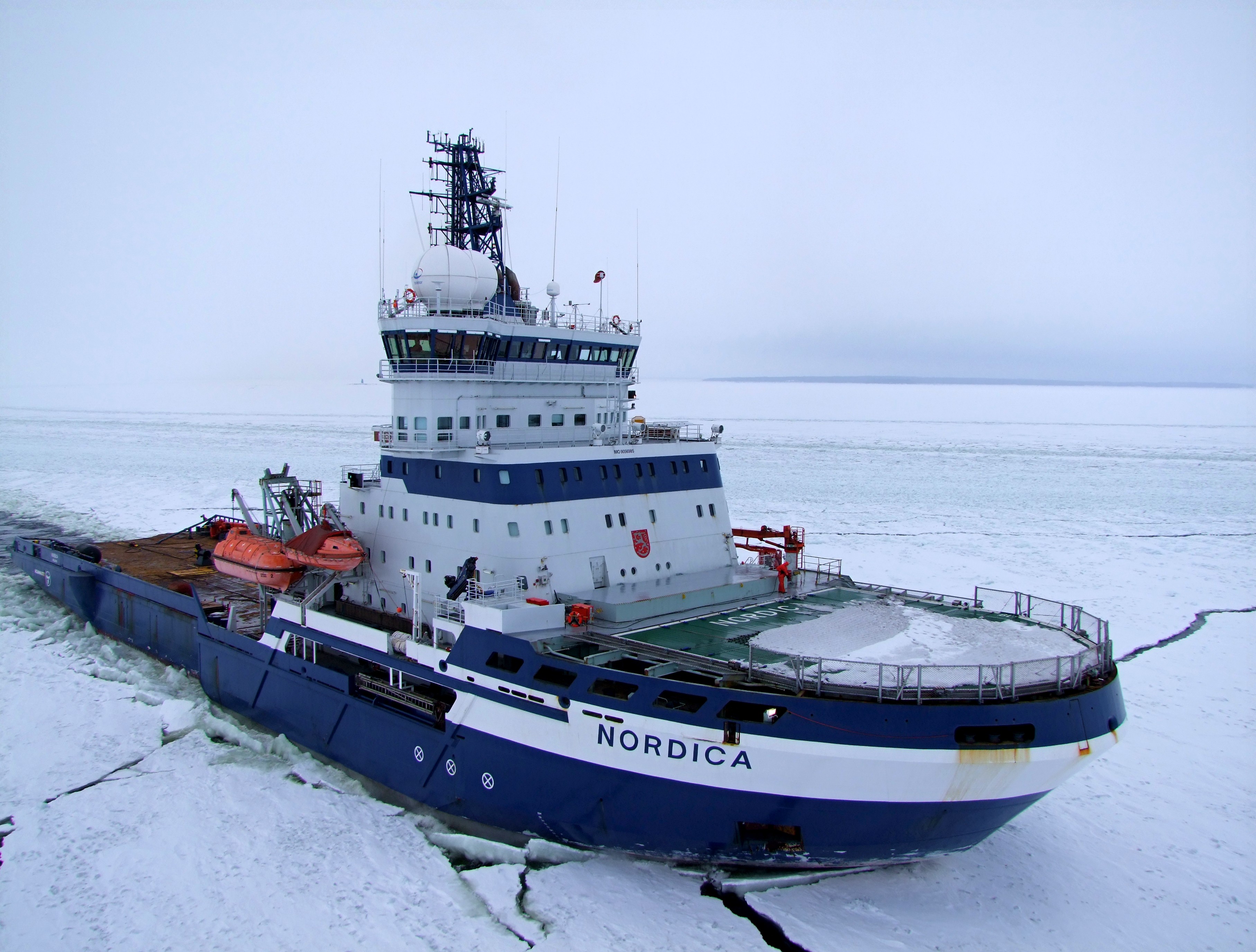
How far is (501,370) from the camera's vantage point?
1684cm

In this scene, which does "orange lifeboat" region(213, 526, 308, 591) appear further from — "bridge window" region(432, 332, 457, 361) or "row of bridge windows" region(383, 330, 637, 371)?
"bridge window" region(432, 332, 457, 361)

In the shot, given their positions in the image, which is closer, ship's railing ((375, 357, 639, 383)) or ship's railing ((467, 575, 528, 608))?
ship's railing ((467, 575, 528, 608))

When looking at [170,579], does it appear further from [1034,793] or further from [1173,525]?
[1173,525]

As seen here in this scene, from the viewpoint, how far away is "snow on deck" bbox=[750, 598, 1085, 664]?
1248 centimetres

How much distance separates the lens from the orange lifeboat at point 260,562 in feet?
56.9

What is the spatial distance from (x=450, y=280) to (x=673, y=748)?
10.1m

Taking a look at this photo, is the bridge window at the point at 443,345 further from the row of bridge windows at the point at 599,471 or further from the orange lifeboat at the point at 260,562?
the orange lifeboat at the point at 260,562

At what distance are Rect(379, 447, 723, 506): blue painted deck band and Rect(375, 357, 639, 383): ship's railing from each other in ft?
5.52

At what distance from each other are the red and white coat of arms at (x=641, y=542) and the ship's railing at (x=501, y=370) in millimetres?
3537

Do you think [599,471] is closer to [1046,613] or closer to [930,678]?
[930,678]

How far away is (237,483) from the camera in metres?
46.5

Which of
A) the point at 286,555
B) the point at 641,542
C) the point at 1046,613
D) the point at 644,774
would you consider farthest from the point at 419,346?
the point at 1046,613

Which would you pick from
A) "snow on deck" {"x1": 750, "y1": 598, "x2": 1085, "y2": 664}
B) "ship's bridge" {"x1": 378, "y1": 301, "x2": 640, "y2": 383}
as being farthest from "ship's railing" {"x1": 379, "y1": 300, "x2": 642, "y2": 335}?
"snow on deck" {"x1": 750, "y1": 598, "x2": 1085, "y2": 664}

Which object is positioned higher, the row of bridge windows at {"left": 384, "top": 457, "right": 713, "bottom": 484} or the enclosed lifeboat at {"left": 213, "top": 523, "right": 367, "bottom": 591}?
the row of bridge windows at {"left": 384, "top": 457, "right": 713, "bottom": 484}
